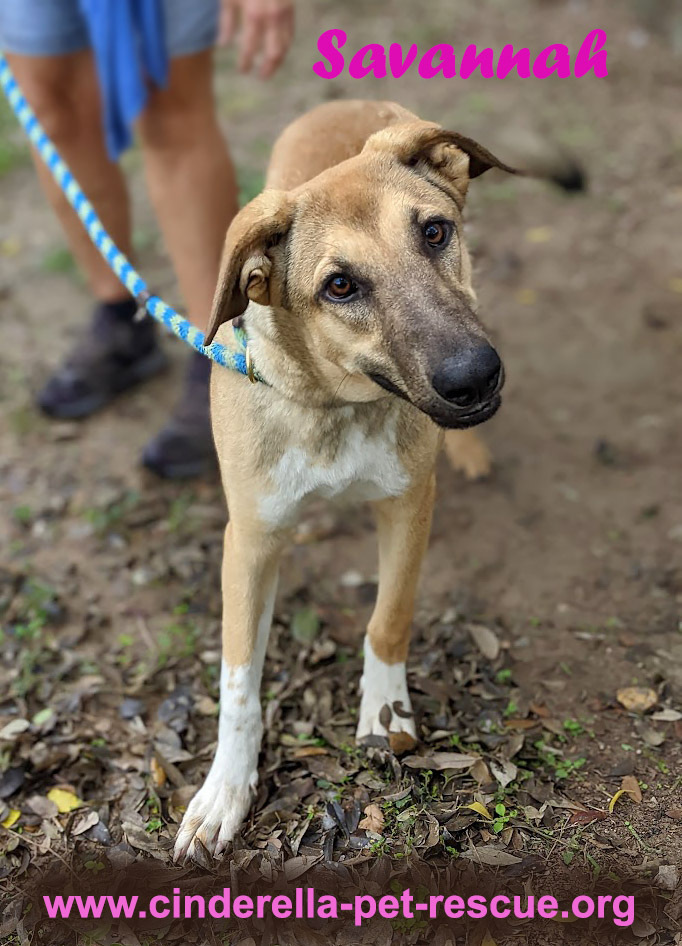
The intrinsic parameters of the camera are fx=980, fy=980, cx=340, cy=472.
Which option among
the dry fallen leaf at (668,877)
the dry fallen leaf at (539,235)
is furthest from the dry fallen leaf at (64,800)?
the dry fallen leaf at (539,235)

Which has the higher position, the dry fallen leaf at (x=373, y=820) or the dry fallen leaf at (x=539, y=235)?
the dry fallen leaf at (x=539, y=235)

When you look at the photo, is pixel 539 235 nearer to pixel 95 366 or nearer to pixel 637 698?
pixel 95 366

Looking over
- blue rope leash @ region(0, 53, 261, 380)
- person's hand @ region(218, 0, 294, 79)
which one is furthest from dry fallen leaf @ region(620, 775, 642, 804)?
person's hand @ region(218, 0, 294, 79)

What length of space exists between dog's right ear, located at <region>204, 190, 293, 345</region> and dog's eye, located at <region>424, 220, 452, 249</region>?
0.36 meters

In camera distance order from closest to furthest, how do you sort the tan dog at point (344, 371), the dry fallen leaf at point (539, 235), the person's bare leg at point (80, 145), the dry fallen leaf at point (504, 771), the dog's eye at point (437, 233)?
the tan dog at point (344, 371), the dog's eye at point (437, 233), the dry fallen leaf at point (504, 771), the person's bare leg at point (80, 145), the dry fallen leaf at point (539, 235)

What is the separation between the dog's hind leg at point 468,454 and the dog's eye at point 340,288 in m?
1.83

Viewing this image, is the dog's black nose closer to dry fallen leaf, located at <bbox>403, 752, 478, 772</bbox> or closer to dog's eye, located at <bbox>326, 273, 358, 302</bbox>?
dog's eye, located at <bbox>326, 273, 358, 302</bbox>

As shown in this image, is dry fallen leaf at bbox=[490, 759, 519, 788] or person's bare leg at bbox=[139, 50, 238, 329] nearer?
dry fallen leaf at bbox=[490, 759, 519, 788]

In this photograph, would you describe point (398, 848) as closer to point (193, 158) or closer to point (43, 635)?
point (43, 635)

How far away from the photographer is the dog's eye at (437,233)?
249 centimetres

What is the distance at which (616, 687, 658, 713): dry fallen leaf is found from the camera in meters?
3.15

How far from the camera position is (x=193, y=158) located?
3930mm

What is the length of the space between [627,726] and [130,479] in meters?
2.52

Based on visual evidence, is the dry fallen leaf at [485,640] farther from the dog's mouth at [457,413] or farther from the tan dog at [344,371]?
the dog's mouth at [457,413]
